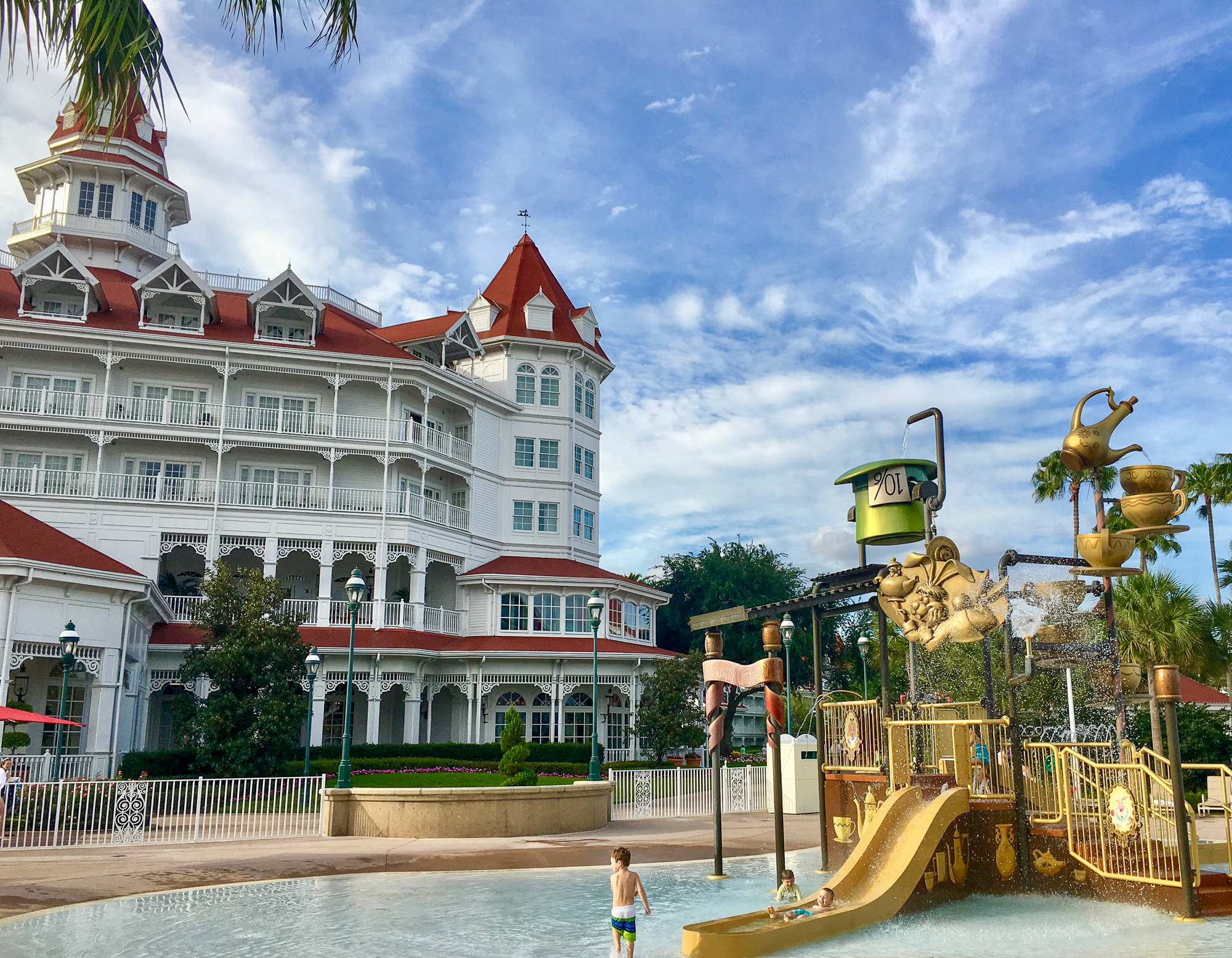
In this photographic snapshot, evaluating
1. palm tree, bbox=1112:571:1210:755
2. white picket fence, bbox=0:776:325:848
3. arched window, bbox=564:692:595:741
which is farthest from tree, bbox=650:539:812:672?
white picket fence, bbox=0:776:325:848

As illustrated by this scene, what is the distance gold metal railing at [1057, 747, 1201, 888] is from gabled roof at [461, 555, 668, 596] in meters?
28.8

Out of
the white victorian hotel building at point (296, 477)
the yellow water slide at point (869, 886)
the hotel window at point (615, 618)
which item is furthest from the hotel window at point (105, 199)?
the yellow water slide at point (869, 886)

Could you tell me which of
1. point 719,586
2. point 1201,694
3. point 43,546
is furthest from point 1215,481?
point 43,546

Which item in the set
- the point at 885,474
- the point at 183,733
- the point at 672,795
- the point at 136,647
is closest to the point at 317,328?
the point at 136,647

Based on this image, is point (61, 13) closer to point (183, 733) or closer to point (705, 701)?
point (705, 701)

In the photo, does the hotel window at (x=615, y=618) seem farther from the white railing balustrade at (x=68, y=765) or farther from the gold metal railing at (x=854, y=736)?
the gold metal railing at (x=854, y=736)

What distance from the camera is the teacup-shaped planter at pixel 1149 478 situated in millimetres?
12133

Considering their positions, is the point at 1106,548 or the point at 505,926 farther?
the point at 1106,548

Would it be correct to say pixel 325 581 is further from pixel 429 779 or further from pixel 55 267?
pixel 55 267

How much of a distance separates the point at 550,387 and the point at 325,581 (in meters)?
13.8

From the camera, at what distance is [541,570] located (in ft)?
132

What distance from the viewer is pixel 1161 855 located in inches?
427

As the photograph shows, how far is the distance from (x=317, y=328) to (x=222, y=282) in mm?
6592

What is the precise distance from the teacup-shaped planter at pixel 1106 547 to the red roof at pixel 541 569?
28.3 meters
